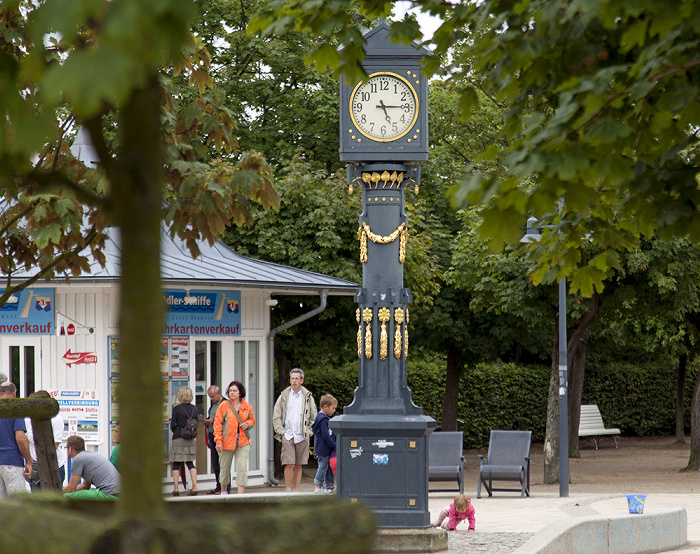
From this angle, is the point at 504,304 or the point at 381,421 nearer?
the point at 381,421

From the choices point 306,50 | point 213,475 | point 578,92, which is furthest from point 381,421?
point 306,50

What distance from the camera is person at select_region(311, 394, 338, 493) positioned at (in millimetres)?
14750

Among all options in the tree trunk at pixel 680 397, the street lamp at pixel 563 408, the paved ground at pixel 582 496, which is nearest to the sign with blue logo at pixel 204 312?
the paved ground at pixel 582 496

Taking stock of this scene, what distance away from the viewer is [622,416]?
117 feet

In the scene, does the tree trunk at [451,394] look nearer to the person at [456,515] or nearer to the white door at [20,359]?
the white door at [20,359]

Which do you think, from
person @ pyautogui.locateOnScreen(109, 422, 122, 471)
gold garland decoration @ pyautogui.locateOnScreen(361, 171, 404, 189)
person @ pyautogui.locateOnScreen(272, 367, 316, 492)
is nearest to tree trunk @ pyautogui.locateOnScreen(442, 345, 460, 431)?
person @ pyautogui.locateOnScreen(272, 367, 316, 492)

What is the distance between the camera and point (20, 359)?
17.7 metres

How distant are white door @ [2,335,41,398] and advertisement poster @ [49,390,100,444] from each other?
772 mm

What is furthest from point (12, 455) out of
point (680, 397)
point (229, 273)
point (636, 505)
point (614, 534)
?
point (680, 397)

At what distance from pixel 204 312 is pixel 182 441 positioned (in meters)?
2.91

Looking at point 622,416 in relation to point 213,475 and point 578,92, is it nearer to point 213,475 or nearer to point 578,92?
point 213,475

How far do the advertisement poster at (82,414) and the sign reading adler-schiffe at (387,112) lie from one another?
318 inches

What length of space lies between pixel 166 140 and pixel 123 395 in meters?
4.80

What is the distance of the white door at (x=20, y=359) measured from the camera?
17578mm
